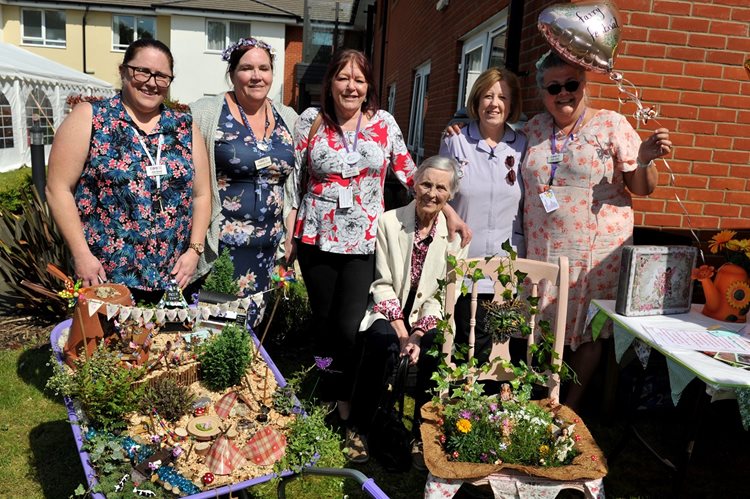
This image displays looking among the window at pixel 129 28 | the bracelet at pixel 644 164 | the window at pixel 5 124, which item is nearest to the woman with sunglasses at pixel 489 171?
the bracelet at pixel 644 164

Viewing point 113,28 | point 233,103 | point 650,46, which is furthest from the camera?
point 113,28

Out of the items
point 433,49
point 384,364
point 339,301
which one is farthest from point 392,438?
point 433,49

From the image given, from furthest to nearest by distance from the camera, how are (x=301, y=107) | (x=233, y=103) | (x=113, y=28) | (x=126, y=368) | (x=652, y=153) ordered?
(x=113, y=28) → (x=301, y=107) → (x=233, y=103) → (x=652, y=153) → (x=126, y=368)

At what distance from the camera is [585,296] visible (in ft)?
10.1

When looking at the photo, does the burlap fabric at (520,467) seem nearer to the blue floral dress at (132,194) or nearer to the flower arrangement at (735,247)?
the flower arrangement at (735,247)

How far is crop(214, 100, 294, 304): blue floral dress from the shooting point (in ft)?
10.0

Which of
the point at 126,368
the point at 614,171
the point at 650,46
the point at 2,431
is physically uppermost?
the point at 650,46

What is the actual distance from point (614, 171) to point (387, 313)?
54.1 inches

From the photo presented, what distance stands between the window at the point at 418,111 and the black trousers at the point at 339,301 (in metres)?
5.22

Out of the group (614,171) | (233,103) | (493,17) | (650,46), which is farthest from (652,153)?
(493,17)

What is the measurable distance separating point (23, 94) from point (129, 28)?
51.9 ft

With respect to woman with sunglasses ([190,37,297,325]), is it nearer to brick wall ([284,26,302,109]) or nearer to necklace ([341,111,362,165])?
necklace ([341,111,362,165])

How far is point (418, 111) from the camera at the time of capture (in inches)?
384

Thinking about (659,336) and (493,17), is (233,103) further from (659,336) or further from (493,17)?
(493,17)
